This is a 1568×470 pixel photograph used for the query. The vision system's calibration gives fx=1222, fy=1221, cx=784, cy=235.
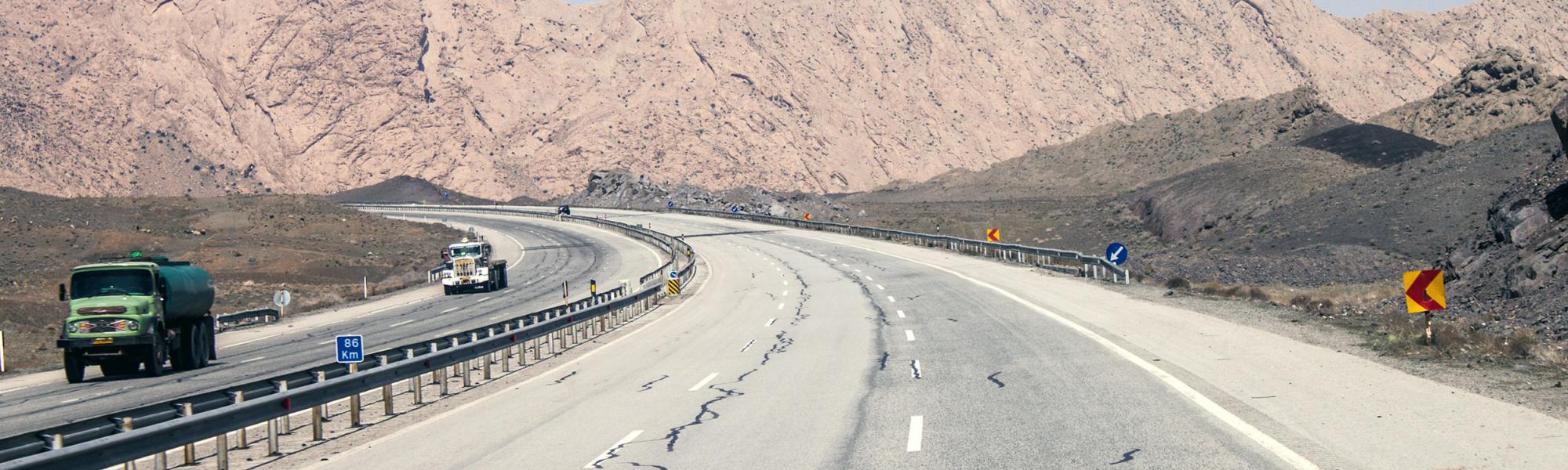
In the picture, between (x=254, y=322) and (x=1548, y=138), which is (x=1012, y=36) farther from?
(x=254, y=322)

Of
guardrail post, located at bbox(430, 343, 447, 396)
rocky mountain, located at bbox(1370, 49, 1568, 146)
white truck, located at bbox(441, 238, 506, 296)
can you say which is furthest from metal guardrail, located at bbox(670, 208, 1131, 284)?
rocky mountain, located at bbox(1370, 49, 1568, 146)

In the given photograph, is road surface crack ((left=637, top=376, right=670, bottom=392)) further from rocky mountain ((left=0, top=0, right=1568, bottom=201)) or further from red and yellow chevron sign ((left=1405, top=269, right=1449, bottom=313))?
rocky mountain ((left=0, top=0, right=1568, bottom=201))

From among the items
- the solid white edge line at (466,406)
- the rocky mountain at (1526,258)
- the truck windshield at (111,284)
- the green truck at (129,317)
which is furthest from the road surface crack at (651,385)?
the rocky mountain at (1526,258)

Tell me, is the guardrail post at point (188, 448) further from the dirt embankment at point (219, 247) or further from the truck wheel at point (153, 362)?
the dirt embankment at point (219, 247)

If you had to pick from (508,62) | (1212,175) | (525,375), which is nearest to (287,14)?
(508,62)

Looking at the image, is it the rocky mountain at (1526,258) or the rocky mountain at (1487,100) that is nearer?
the rocky mountain at (1526,258)

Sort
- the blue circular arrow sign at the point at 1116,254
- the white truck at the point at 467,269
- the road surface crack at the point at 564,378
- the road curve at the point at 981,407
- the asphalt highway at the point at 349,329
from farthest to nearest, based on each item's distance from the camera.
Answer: the white truck at the point at 467,269 → the blue circular arrow sign at the point at 1116,254 → the asphalt highway at the point at 349,329 → the road surface crack at the point at 564,378 → the road curve at the point at 981,407

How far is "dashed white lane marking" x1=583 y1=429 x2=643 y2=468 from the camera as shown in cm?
1145

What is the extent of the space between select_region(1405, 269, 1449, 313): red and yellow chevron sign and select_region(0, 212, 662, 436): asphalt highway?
18722 millimetres

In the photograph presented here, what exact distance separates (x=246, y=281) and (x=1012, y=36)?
466 ft

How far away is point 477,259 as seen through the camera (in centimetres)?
4906

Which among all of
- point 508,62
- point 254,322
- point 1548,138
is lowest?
point 254,322

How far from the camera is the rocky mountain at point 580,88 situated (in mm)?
135375

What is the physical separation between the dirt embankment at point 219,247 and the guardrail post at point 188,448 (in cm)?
1807
